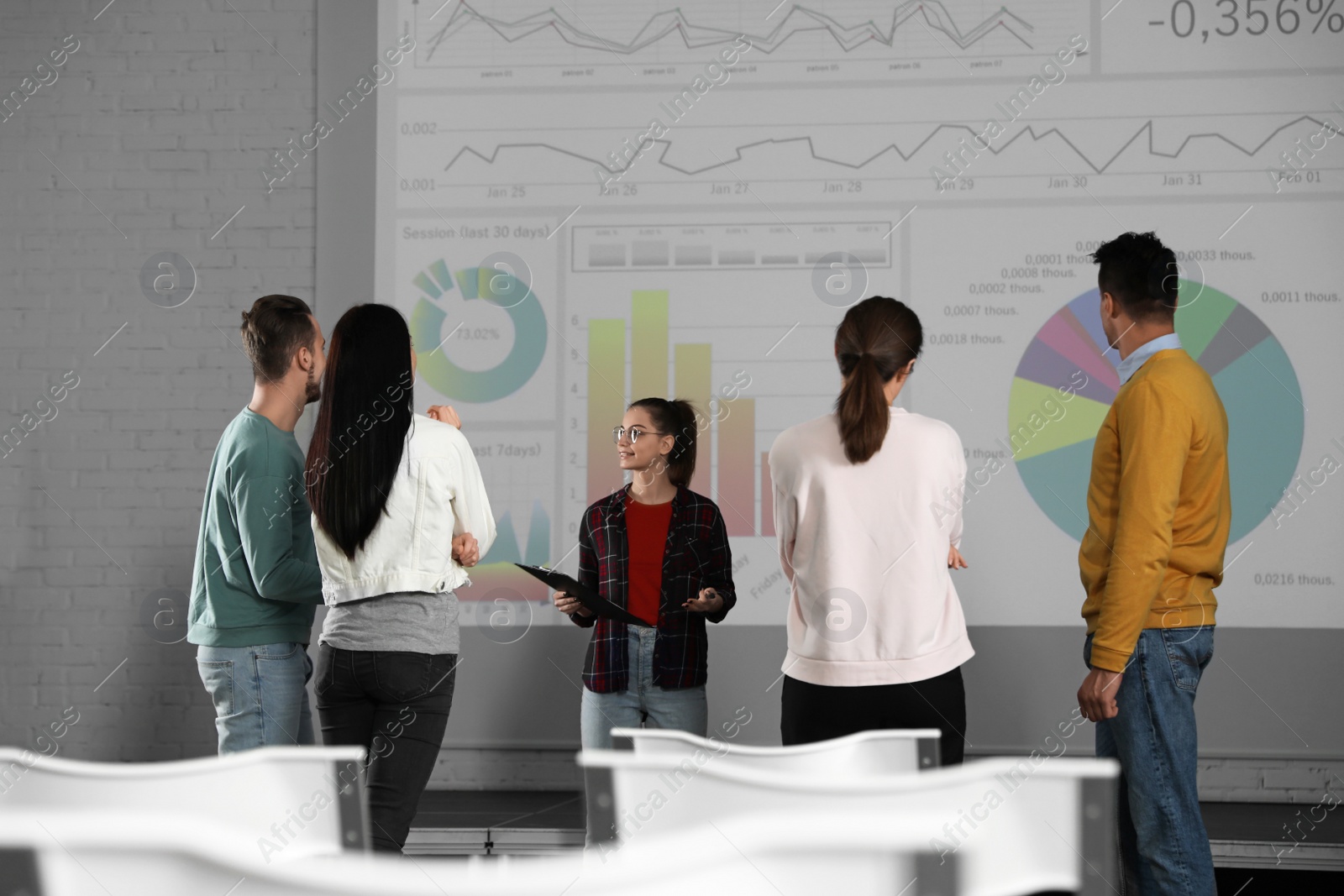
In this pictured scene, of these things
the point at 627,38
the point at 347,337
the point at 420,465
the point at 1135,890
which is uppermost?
the point at 627,38

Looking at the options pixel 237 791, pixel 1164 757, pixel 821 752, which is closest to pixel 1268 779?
pixel 1164 757

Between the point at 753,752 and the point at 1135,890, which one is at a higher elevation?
the point at 753,752

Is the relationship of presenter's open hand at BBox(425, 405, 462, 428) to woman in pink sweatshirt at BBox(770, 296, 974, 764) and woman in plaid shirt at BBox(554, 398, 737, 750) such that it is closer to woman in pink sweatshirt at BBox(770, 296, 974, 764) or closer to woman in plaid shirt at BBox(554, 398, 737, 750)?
woman in plaid shirt at BBox(554, 398, 737, 750)

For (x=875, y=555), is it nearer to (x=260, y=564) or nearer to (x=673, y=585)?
(x=673, y=585)

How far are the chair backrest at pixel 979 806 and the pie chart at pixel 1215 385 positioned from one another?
2.78 metres

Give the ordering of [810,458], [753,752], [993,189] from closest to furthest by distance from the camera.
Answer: [753,752], [810,458], [993,189]

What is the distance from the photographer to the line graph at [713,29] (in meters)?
3.73

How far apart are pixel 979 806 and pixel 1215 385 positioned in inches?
123

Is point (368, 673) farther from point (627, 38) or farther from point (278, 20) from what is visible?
point (278, 20)

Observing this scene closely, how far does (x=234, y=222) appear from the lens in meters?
4.02

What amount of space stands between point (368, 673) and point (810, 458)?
97 cm

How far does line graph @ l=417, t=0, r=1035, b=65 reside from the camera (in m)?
3.73

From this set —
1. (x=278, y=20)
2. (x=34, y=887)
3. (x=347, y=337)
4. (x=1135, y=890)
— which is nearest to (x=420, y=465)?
(x=347, y=337)

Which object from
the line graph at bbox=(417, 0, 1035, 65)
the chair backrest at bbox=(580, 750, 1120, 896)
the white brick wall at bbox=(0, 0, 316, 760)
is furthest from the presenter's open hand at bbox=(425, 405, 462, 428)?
the line graph at bbox=(417, 0, 1035, 65)
